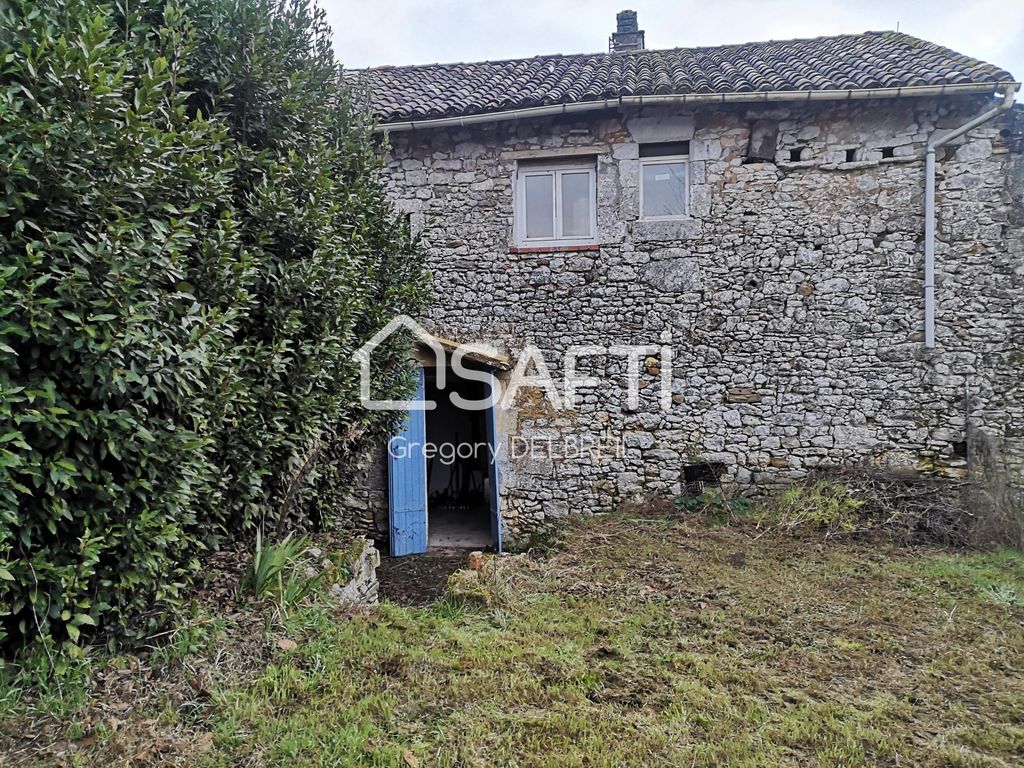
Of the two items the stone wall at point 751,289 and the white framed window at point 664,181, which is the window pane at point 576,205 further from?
the white framed window at point 664,181

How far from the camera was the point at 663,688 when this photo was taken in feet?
9.63

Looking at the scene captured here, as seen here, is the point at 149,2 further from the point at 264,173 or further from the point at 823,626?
the point at 823,626

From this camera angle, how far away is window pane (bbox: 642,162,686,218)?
646 cm

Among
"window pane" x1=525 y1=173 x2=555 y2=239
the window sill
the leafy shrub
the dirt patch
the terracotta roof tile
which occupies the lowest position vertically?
the dirt patch

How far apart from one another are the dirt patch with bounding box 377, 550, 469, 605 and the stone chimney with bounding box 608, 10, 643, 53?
28.4 ft

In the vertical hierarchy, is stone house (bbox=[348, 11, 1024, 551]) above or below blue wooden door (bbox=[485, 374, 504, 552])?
above

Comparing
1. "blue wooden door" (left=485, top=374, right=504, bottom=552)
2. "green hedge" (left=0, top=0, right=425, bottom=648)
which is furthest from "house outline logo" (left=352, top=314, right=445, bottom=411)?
"blue wooden door" (left=485, top=374, right=504, bottom=552)

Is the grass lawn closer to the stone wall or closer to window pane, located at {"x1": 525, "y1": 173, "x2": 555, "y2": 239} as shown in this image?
the stone wall

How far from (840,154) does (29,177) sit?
7.39 meters

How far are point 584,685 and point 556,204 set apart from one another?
214 inches

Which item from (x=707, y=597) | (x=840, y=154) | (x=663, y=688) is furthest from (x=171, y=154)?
(x=840, y=154)

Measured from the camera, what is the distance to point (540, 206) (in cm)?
664

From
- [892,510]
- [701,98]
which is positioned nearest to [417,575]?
[892,510]

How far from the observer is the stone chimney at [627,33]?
887cm
